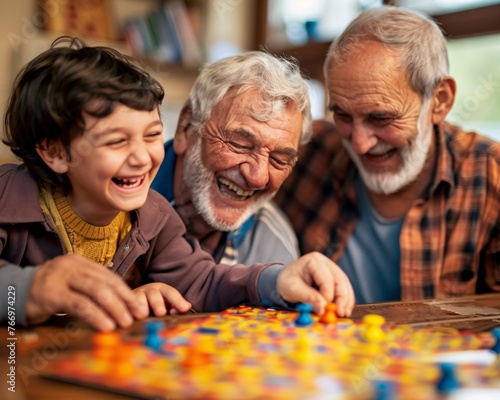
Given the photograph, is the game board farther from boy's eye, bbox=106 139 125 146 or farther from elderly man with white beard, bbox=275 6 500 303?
elderly man with white beard, bbox=275 6 500 303

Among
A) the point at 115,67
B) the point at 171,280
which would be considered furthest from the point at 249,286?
the point at 115,67

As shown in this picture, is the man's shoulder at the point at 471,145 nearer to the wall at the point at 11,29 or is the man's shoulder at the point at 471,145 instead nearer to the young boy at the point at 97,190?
the young boy at the point at 97,190

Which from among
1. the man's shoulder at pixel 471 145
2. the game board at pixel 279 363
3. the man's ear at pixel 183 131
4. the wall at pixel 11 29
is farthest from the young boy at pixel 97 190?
the wall at pixel 11 29

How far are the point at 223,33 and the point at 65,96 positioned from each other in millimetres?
3720

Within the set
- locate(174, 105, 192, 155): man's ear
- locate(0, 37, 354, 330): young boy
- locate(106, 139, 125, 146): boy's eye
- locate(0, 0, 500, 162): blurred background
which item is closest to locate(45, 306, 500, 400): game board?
locate(0, 37, 354, 330): young boy

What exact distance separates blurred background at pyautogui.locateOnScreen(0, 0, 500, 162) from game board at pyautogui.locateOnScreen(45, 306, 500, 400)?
2115mm

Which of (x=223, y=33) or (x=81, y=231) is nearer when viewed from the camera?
(x=81, y=231)

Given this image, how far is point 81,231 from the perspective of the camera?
135cm

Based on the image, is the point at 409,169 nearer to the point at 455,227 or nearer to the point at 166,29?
the point at 455,227

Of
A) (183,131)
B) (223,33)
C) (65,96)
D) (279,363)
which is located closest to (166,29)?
(223,33)

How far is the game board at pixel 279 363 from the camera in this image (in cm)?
82

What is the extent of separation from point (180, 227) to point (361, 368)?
730 mm

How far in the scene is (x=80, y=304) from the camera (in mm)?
1061

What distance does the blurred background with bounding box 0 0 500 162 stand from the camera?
3131 millimetres
